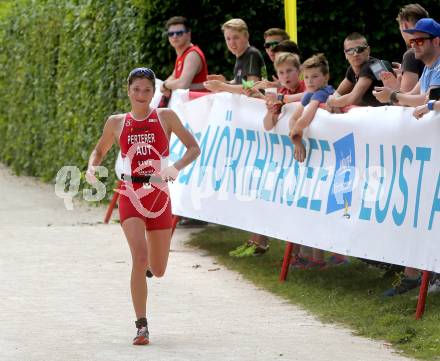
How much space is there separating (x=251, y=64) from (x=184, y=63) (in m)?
1.22

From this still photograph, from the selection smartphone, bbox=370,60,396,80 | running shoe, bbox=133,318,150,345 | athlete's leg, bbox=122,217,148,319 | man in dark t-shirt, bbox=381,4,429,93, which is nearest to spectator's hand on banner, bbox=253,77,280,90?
smartphone, bbox=370,60,396,80

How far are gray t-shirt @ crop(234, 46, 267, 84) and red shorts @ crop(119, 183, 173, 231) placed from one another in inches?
156

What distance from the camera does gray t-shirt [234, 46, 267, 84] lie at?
12.4 metres

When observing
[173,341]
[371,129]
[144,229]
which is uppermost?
[371,129]

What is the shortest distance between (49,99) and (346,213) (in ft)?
36.9

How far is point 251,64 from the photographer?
40.7 feet

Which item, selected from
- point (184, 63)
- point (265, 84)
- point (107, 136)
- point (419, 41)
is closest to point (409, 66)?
point (419, 41)

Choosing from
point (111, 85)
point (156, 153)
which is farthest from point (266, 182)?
point (111, 85)

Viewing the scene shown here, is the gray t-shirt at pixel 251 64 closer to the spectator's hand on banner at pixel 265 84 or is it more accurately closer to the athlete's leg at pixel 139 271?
the spectator's hand on banner at pixel 265 84

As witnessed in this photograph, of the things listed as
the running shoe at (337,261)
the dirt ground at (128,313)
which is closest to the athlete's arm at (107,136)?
the dirt ground at (128,313)

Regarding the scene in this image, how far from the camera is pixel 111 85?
660 inches

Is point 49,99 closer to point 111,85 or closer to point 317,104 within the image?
point 111,85

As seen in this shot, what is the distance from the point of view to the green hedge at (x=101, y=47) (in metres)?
15.5

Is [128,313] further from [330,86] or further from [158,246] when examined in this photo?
[330,86]
